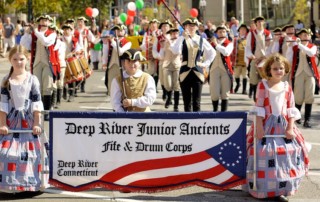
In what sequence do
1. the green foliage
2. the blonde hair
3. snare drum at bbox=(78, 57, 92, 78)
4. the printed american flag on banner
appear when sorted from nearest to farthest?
the printed american flag on banner, the blonde hair, snare drum at bbox=(78, 57, 92, 78), the green foliage

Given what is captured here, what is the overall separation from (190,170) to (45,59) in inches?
281

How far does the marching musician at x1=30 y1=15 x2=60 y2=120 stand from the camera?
14766 millimetres

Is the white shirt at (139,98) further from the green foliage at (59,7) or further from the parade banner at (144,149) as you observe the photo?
the green foliage at (59,7)

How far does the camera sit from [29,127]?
327 inches

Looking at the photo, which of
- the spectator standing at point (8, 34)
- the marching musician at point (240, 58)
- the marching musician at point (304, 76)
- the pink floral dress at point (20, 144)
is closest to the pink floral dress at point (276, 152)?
the pink floral dress at point (20, 144)

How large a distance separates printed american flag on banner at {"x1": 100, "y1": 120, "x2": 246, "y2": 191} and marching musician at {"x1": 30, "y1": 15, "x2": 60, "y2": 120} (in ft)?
22.1

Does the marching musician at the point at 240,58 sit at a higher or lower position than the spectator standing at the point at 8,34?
lower

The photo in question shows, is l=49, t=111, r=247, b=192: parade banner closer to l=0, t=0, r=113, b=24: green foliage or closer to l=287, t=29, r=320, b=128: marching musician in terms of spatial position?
l=287, t=29, r=320, b=128: marching musician

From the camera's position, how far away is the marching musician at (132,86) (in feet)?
29.5

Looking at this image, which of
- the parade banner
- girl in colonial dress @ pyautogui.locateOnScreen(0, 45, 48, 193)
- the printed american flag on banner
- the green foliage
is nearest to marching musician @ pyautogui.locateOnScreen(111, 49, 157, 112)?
the parade banner

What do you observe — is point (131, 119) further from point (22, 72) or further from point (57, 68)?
point (57, 68)

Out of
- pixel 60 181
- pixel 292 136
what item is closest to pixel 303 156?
pixel 292 136

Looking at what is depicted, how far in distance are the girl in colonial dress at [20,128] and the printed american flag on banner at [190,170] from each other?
708mm

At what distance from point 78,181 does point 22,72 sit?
1.19 meters
